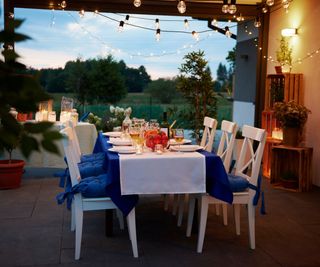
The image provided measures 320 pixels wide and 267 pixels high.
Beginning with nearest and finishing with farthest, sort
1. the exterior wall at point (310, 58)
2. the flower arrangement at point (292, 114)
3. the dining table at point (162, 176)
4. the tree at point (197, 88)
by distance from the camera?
1. the dining table at point (162, 176)
2. the flower arrangement at point (292, 114)
3. the exterior wall at point (310, 58)
4. the tree at point (197, 88)

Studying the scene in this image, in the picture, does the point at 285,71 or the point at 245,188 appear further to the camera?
the point at 285,71

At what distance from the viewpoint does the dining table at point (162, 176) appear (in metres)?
3.00

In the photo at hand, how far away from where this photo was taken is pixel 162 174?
3.07 meters

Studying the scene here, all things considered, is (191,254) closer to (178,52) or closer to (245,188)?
(245,188)

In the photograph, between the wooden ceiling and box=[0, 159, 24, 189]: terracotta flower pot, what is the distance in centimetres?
272

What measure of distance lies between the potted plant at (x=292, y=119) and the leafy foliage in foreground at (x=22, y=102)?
517cm

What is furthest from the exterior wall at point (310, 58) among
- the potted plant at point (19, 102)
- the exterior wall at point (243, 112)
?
the potted plant at point (19, 102)

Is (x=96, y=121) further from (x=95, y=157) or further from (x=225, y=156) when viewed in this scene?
(x=225, y=156)

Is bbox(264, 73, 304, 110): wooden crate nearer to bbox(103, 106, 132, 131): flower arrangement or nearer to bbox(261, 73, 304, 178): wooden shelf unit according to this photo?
bbox(261, 73, 304, 178): wooden shelf unit

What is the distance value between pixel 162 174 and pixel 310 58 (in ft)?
12.2

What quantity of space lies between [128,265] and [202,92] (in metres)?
4.64

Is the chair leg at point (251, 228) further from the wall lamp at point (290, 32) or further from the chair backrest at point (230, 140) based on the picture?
the wall lamp at point (290, 32)

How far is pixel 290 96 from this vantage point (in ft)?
20.1

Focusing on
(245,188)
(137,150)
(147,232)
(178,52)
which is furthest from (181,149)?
(178,52)
